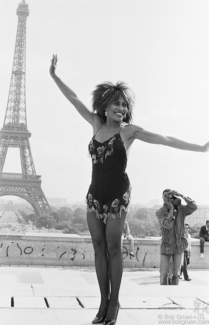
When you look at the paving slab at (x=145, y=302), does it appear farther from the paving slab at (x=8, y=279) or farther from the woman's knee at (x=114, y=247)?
the paving slab at (x=8, y=279)

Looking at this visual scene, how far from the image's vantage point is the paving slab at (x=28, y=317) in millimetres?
3180

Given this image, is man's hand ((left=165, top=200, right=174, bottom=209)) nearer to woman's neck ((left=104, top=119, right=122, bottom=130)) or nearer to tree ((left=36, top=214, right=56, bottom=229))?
woman's neck ((left=104, top=119, right=122, bottom=130))

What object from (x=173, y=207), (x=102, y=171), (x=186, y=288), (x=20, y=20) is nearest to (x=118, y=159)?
(x=102, y=171)

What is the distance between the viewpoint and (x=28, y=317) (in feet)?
10.9

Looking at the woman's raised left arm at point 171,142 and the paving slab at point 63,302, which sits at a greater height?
the woman's raised left arm at point 171,142

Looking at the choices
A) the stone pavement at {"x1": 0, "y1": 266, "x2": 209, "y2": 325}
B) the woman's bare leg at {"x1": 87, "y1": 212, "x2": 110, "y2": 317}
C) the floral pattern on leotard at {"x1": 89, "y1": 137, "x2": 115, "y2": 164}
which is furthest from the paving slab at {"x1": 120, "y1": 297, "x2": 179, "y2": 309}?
the floral pattern on leotard at {"x1": 89, "y1": 137, "x2": 115, "y2": 164}

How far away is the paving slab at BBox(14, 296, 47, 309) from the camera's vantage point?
12.4 ft

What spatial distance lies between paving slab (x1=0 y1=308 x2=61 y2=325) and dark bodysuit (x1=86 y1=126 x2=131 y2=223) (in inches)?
30.7

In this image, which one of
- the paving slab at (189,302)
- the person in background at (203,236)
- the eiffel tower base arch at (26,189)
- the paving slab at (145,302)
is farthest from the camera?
the eiffel tower base arch at (26,189)

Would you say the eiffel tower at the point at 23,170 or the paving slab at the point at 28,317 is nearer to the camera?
the paving slab at the point at 28,317

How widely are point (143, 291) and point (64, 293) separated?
74 cm

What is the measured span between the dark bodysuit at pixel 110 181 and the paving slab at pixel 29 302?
104 centimetres

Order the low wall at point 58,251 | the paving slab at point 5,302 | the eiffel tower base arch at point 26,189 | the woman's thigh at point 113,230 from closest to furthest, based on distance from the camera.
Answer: the woman's thigh at point 113,230 < the paving slab at point 5,302 < the low wall at point 58,251 < the eiffel tower base arch at point 26,189

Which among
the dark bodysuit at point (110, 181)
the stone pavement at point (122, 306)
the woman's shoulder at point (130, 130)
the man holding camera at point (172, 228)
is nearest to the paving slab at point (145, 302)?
the stone pavement at point (122, 306)
